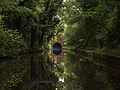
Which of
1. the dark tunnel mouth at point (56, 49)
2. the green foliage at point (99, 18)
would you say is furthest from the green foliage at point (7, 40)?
the dark tunnel mouth at point (56, 49)

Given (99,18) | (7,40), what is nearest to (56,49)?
(99,18)

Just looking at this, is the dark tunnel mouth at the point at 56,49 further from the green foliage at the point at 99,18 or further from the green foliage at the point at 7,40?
the green foliage at the point at 7,40

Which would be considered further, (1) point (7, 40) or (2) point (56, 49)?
(2) point (56, 49)

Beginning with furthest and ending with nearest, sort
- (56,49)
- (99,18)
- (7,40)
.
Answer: (56,49), (99,18), (7,40)

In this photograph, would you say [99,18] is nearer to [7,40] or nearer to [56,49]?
[7,40]

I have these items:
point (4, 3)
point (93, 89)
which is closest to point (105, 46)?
point (4, 3)

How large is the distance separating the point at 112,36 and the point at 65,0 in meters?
16.7

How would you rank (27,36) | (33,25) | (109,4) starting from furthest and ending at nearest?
(27,36) < (33,25) < (109,4)

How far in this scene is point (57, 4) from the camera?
121 ft

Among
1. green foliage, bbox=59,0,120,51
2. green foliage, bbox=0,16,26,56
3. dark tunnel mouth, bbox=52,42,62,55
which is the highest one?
green foliage, bbox=59,0,120,51

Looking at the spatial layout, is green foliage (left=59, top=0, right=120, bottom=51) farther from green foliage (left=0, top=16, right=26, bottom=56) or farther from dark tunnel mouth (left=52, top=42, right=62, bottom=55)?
dark tunnel mouth (left=52, top=42, right=62, bottom=55)

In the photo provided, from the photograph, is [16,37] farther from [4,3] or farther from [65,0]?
[65,0]

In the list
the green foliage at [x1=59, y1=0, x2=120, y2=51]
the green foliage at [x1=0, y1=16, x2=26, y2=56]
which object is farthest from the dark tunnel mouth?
the green foliage at [x1=0, y1=16, x2=26, y2=56]

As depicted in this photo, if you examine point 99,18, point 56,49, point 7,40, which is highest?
point 99,18
